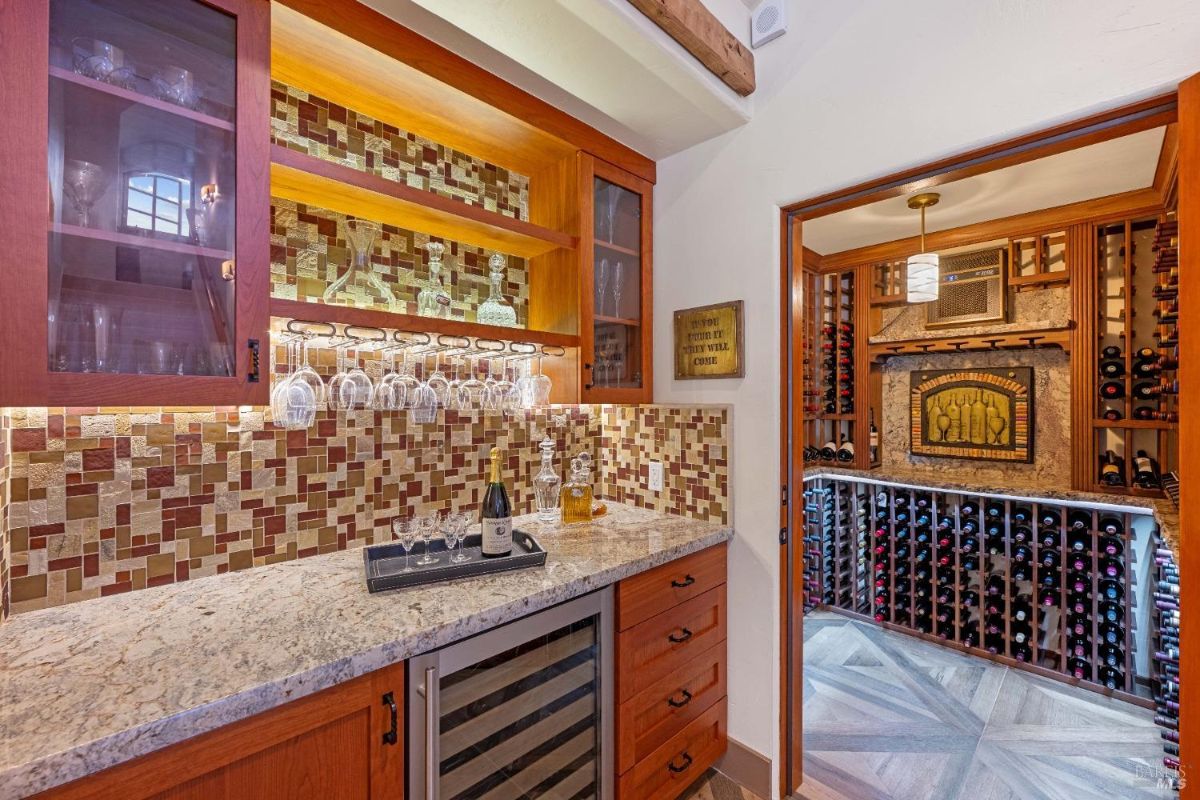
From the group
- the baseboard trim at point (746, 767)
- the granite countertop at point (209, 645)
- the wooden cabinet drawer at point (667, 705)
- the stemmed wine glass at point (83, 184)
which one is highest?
the stemmed wine glass at point (83, 184)

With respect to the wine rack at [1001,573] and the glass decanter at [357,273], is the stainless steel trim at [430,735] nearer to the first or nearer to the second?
the glass decanter at [357,273]

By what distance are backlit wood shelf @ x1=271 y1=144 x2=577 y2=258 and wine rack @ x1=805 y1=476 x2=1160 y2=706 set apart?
2475 millimetres

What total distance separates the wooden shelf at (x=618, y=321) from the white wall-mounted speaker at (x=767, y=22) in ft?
3.50

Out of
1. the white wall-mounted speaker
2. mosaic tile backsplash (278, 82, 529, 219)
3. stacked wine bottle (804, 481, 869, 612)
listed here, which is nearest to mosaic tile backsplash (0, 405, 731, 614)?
mosaic tile backsplash (278, 82, 529, 219)

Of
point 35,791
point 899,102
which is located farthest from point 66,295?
point 899,102

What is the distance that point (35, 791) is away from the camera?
680mm

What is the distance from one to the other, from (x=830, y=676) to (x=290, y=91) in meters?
3.35

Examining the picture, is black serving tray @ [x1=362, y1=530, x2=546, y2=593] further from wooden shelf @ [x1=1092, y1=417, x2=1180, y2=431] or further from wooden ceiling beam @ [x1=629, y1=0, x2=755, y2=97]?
wooden shelf @ [x1=1092, y1=417, x2=1180, y2=431]

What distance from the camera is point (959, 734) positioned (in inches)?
85.6

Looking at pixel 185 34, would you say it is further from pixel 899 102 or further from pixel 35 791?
pixel 899 102

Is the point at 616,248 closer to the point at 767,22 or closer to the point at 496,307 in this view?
the point at 496,307

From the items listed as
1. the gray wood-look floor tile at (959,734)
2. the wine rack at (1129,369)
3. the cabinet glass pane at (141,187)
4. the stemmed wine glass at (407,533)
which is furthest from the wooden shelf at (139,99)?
the wine rack at (1129,369)

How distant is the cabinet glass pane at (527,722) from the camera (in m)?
1.17

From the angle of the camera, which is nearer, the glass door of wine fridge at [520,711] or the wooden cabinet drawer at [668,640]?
the glass door of wine fridge at [520,711]
